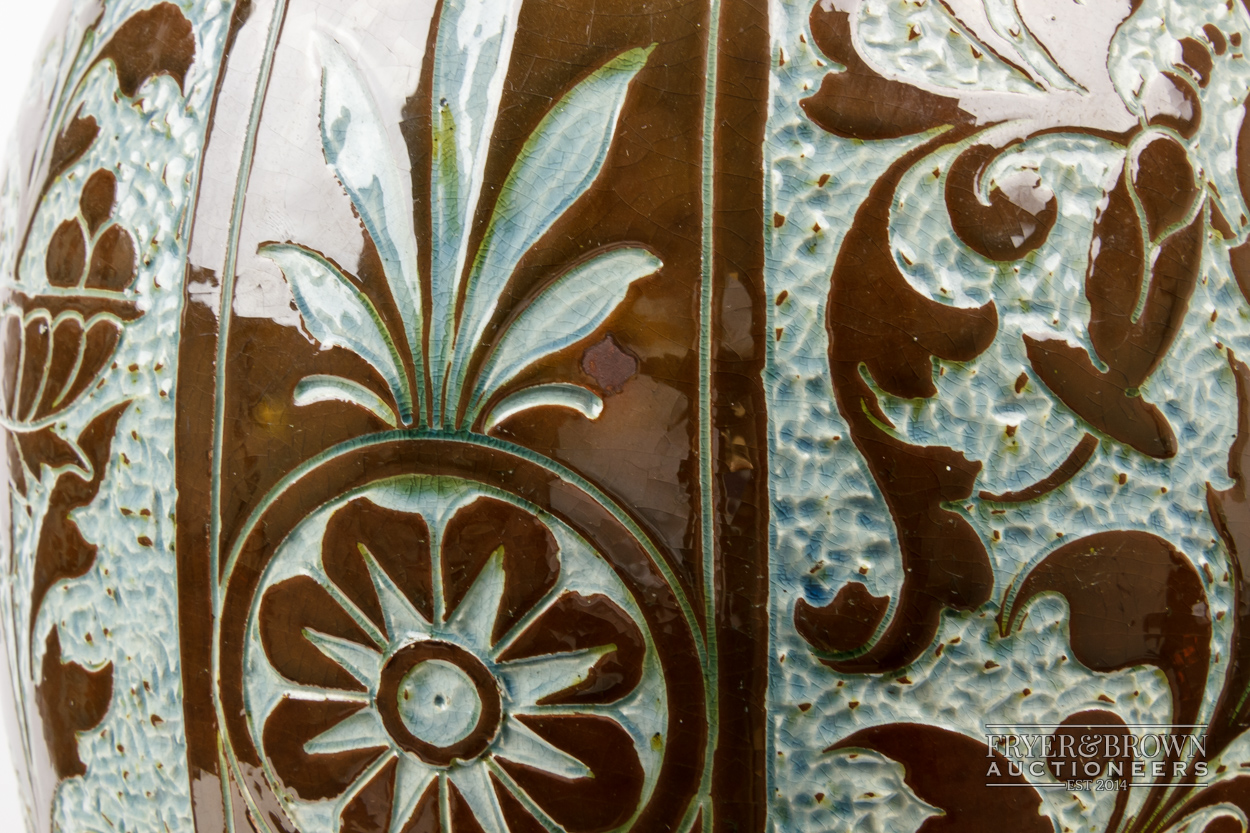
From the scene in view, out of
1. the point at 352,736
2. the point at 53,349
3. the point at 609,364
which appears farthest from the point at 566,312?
the point at 53,349

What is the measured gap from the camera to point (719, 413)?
0.57 metres

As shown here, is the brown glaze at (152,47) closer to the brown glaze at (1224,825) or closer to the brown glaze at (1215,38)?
the brown glaze at (1215,38)

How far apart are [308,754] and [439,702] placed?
9cm

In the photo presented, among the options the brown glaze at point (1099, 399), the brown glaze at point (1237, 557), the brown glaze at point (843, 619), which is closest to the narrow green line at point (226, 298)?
the brown glaze at point (843, 619)

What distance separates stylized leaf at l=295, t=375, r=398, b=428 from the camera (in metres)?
0.60

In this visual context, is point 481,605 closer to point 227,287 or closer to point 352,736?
point 352,736

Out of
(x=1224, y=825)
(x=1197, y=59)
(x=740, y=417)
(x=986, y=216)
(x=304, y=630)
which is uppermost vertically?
(x=1197, y=59)

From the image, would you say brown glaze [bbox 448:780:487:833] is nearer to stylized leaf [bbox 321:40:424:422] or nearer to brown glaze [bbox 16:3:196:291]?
stylized leaf [bbox 321:40:424:422]

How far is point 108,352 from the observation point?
26.7 inches

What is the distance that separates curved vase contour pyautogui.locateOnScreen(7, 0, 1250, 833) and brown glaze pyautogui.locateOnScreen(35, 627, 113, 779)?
0.11 meters

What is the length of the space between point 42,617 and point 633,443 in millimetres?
440

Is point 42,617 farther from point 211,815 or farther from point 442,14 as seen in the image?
point 442,14

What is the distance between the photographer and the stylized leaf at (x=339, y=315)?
0.60 m

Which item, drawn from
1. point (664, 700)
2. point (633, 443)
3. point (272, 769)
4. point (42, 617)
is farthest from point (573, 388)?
point (42, 617)
